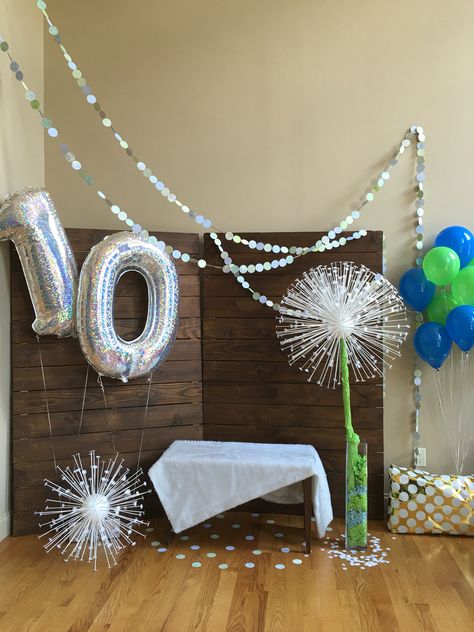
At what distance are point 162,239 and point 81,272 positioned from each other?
20.4 inches

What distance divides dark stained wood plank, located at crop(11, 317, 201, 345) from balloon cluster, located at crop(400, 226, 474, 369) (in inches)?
42.1

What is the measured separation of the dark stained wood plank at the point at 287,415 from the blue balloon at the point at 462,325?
1.78ft

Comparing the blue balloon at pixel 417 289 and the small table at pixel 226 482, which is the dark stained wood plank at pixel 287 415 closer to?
the small table at pixel 226 482

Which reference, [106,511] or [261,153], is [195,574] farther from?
[261,153]

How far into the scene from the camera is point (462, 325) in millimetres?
2811

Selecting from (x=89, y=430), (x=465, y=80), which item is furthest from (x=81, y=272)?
(x=465, y=80)

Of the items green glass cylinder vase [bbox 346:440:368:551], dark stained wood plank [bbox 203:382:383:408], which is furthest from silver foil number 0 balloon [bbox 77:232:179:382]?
green glass cylinder vase [bbox 346:440:368:551]

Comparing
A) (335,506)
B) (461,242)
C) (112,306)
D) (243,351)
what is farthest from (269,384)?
(461,242)

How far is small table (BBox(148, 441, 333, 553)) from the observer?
2.74 metres

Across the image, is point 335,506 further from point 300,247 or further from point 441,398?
point 300,247

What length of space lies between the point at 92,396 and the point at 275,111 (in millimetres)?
1742

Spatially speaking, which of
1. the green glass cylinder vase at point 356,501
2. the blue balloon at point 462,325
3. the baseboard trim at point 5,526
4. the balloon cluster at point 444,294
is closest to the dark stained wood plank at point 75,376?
the baseboard trim at point 5,526

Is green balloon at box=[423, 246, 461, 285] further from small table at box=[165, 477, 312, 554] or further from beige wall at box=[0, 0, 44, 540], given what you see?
beige wall at box=[0, 0, 44, 540]

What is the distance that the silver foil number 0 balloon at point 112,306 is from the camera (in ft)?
9.11
